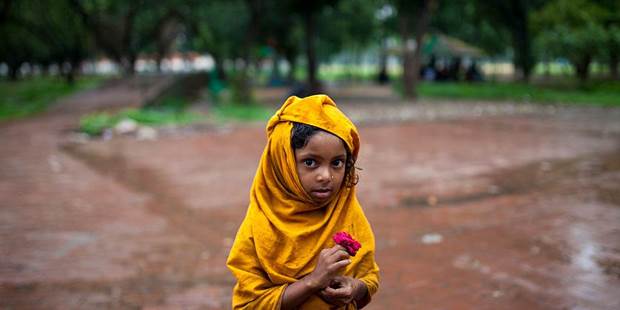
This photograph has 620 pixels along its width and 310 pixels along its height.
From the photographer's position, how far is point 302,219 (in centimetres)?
187

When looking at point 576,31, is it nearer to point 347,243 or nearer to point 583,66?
point 583,66

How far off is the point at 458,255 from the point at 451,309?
43.6 inches

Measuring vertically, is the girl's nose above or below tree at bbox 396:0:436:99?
below

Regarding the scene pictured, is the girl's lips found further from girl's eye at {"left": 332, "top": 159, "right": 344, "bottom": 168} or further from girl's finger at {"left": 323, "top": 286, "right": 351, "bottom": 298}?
girl's finger at {"left": 323, "top": 286, "right": 351, "bottom": 298}

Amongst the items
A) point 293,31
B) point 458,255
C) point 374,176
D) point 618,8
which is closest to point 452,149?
point 374,176

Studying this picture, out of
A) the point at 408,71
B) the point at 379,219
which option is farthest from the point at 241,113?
the point at 379,219

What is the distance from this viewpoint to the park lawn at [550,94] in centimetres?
1959

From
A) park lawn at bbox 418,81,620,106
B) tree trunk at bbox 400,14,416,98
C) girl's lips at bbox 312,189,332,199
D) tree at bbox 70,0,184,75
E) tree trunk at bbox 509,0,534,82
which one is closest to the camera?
girl's lips at bbox 312,189,332,199

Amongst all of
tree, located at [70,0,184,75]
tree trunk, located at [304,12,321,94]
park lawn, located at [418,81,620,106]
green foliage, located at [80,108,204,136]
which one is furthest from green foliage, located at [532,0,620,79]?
tree, located at [70,0,184,75]

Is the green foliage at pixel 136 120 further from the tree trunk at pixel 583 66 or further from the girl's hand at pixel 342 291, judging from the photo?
the tree trunk at pixel 583 66

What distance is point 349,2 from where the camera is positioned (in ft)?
101

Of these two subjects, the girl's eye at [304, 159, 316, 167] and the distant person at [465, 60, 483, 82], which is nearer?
the girl's eye at [304, 159, 316, 167]

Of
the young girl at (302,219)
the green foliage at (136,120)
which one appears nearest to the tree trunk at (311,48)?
the green foliage at (136,120)

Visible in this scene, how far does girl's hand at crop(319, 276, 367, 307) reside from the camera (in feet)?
5.87
